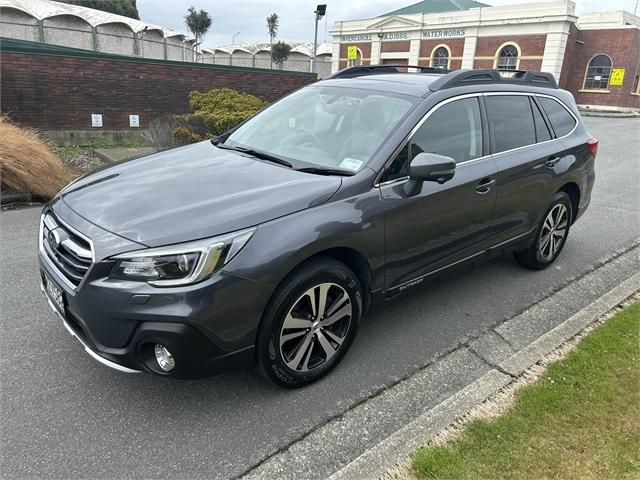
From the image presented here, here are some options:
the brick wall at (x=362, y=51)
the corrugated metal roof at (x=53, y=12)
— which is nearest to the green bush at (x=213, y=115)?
the corrugated metal roof at (x=53, y=12)

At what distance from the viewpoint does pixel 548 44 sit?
38094mm

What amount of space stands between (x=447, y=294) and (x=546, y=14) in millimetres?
40521

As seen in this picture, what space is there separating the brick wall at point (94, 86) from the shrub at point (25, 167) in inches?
211

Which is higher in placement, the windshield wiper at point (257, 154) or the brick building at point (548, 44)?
the brick building at point (548, 44)

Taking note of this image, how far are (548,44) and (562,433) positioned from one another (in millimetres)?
42070

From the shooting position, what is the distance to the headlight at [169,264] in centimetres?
238

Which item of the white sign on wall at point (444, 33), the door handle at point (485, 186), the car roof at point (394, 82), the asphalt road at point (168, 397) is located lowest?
the asphalt road at point (168, 397)

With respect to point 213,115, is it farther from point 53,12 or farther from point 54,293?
point 53,12

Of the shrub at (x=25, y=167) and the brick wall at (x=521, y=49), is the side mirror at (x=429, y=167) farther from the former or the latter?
the brick wall at (x=521, y=49)

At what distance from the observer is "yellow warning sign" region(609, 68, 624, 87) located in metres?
38.1

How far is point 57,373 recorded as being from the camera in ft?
9.93

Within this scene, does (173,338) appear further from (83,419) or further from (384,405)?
(384,405)

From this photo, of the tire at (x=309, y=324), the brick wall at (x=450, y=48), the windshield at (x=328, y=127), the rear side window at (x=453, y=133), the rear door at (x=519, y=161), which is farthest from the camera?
the brick wall at (x=450, y=48)

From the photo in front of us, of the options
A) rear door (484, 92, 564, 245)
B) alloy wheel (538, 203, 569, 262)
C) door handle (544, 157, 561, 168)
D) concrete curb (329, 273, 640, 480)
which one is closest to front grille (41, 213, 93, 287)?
concrete curb (329, 273, 640, 480)
